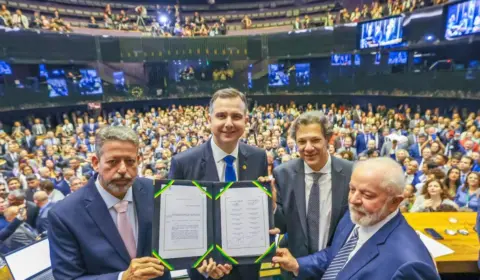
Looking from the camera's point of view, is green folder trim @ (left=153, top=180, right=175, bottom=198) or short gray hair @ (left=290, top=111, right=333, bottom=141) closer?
green folder trim @ (left=153, top=180, right=175, bottom=198)

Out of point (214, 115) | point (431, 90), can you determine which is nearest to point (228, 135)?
point (214, 115)

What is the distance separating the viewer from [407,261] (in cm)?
155

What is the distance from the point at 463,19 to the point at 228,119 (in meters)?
12.3

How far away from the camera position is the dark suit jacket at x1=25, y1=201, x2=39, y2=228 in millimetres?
4797

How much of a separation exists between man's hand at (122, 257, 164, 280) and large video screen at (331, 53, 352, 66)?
61.5ft

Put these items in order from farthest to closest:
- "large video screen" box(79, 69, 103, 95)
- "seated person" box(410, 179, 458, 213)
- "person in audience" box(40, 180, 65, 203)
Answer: "large video screen" box(79, 69, 103, 95)
"person in audience" box(40, 180, 65, 203)
"seated person" box(410, 179, 458, 213)

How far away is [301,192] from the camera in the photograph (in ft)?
7.98

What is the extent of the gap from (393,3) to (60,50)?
17.3 metres

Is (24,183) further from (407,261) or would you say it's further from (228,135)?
(407,261)

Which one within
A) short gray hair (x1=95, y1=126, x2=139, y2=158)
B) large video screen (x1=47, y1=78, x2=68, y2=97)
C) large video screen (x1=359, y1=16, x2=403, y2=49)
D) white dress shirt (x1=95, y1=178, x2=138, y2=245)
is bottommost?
white dress shirt (x1=95, y1=178, x2=138, y2=245)

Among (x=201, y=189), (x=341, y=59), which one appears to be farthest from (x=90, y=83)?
(x=201, y=189)

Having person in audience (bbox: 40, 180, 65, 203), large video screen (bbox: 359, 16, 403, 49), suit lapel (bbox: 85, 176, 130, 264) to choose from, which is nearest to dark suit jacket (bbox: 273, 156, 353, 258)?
suit lapel (bbox: 85, 176, 130, 264)

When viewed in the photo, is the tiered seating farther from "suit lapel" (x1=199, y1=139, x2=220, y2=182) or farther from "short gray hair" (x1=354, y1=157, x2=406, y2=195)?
"short gray hair" (x1=354, y1=157, x2=406, y2=195)

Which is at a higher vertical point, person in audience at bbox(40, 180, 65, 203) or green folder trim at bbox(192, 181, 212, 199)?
→ green folder trim at bbox(192, 181, 212, 199)
